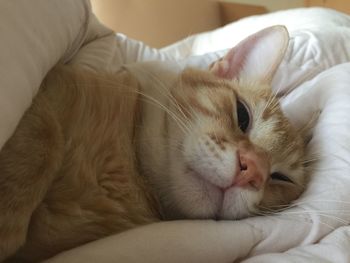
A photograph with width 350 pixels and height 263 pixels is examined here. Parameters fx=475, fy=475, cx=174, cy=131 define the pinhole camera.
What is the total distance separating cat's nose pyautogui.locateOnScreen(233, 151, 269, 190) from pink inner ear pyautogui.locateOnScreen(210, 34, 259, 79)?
1.22ft

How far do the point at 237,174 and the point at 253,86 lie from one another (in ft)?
1.22

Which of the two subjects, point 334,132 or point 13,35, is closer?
point 13,35

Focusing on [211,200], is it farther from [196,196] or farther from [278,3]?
[278,3]

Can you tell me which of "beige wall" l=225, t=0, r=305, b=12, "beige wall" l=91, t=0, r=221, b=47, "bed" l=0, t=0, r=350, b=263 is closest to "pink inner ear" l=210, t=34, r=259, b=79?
"bed" l=0, t=0, r=350, b=263

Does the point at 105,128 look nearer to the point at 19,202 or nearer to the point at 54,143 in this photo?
the point at 54,143

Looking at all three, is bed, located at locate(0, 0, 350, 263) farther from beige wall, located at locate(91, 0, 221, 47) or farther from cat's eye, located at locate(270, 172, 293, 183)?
beige wall, located at locate(91, 0, 221, 47)

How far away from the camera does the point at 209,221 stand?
91 cm

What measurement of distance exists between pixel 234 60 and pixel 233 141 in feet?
1.24

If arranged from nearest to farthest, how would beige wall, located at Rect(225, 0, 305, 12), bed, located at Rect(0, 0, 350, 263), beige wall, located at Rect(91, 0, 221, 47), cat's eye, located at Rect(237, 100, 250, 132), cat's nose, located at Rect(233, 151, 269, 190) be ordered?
bed, located at Rect(0, 0, 350, 263) < cat's nose, located at Rect(233, 151, 269, 190) < cat's eye, located at Rect(237, 100, 250, 132) < beige wall, located at Rect(91, 0, 221, 47) < beige wall, located at Rect(225, 0, 305, 12)

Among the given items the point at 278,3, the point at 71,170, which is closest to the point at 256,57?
the point at 71,170

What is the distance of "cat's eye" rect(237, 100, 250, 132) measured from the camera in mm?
1058

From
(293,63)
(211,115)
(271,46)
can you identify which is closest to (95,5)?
(293,63)

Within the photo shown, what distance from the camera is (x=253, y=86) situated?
1.23 m

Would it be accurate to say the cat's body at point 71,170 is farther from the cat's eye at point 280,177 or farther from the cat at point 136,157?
the cat's eye at point 280,177
